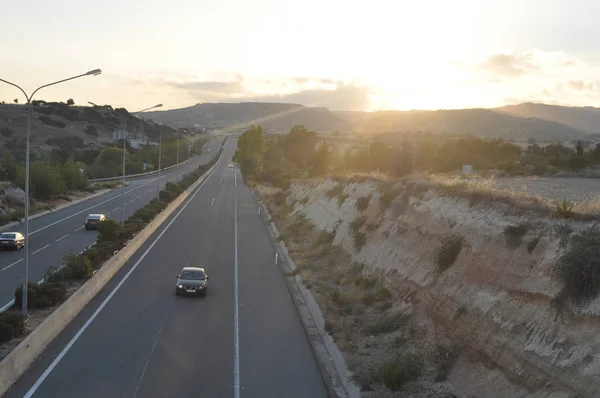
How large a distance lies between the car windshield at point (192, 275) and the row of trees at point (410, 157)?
18.0 m

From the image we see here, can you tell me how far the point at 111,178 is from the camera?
95.9 m

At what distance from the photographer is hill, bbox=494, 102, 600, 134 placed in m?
173

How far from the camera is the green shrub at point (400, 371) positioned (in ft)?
50.0

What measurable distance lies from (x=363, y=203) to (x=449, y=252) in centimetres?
1591

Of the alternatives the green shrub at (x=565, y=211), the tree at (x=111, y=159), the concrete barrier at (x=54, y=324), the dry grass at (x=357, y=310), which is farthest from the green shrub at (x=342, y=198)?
the tree at (x=111, y=159)

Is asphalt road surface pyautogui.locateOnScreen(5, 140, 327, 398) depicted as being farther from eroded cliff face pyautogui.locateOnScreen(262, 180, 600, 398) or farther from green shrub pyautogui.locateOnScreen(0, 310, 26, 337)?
eroded cliff face pyautogui.locateOnScreen(262, 180, 600, 398)

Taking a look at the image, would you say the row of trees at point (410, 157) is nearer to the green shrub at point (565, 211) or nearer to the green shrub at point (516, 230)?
the green shrub at point (565, 211)

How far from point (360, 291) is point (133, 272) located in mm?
13254

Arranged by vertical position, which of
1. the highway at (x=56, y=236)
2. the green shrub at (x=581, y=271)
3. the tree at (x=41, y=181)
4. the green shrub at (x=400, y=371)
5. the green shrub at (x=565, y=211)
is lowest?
the highway at (x=56, y=236)

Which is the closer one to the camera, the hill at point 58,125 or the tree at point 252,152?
the tree at point 252,152

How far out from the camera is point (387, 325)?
19750 mm

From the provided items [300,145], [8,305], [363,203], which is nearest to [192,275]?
[8,305]

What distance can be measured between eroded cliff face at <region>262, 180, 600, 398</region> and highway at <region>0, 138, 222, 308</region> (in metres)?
16.0

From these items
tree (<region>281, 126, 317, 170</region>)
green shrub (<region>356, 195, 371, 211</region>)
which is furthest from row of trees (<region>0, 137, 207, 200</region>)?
green shrub (<region>356, 195, 371, 211</region>)
